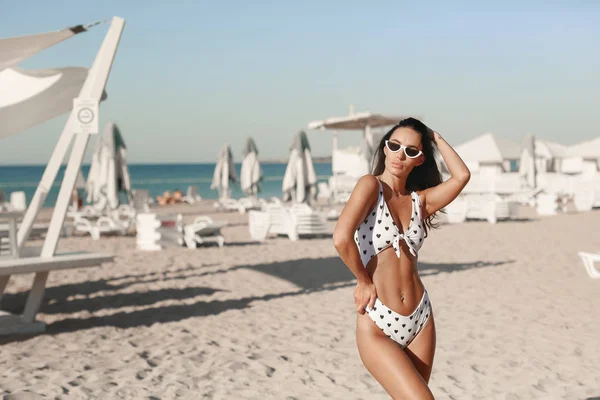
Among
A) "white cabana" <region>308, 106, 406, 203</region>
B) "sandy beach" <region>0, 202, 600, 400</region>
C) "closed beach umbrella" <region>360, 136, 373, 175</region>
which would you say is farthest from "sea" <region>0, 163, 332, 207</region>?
"sandy beach" <region>0, 202, 600, 400</region>

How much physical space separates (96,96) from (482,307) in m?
4.08

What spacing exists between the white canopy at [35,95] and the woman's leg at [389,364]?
209 inches

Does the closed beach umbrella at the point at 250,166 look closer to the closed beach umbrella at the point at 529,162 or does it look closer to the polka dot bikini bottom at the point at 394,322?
the closed beach umbrella at the point at 529,162

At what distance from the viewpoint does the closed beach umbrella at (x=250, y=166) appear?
2050 centimetres

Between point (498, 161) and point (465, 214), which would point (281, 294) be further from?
point (498, 161)

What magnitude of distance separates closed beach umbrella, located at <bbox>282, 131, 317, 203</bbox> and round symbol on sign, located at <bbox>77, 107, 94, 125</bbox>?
8.45 m

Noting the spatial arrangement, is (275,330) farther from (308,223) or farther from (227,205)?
(227,205)

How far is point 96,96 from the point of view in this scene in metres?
5.46

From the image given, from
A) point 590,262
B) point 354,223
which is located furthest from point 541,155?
point 354,223

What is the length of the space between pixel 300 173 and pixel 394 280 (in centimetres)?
1177

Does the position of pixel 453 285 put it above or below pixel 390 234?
below

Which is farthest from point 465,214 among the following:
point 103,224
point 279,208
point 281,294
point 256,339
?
point 256,339

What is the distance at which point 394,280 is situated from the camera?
2207 millimetres

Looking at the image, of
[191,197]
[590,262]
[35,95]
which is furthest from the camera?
[191,197]
